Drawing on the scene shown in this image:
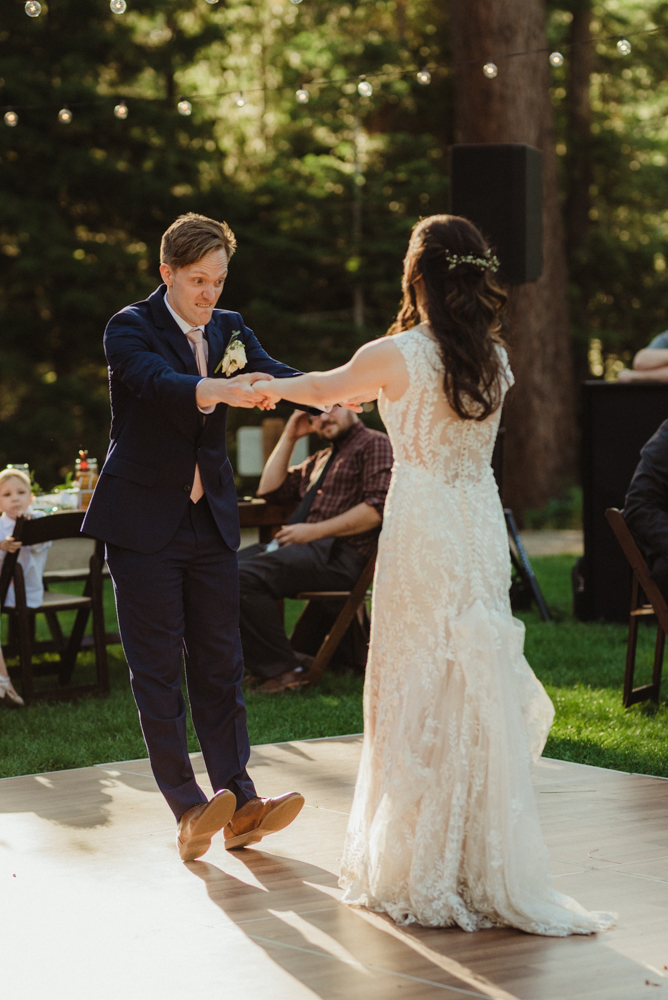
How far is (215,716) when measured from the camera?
12.6ft

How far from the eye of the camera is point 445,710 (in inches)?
132

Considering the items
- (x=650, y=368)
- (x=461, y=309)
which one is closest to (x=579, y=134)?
(x=650, y=368)

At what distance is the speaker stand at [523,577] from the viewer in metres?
8.32

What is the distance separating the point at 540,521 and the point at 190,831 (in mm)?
11484

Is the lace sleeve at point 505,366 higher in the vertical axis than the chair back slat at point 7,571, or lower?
higher

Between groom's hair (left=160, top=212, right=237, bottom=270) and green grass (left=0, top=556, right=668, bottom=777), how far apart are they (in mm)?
2212

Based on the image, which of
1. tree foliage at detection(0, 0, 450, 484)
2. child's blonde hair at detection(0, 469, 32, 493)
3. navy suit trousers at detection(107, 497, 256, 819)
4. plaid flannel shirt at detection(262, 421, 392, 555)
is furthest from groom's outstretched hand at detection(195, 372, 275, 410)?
tree foliage at detection(0, 0, 450, 484)

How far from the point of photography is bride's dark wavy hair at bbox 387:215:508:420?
3.31m

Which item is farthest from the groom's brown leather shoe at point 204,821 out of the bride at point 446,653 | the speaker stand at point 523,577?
the speaker stand at point 523,577

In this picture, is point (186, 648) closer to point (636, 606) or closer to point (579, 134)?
point (636, 606)

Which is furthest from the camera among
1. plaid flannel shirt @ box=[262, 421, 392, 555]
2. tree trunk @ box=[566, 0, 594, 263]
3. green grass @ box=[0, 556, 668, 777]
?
tree trunk @ box=[566, 0, 594, 263]

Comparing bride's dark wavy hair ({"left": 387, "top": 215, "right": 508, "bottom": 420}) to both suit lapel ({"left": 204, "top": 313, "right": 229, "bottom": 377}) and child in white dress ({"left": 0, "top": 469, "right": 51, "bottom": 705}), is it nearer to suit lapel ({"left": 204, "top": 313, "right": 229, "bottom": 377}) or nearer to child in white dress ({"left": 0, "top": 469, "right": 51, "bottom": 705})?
suit lapel ({"left": 204, "top": 313, "right": 229, "bottom": 377})

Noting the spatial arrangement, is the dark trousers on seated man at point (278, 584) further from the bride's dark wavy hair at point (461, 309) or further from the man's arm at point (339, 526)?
the bride's dark wavy hair at point (461, 309)

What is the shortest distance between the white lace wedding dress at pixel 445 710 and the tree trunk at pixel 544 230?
895 cm
